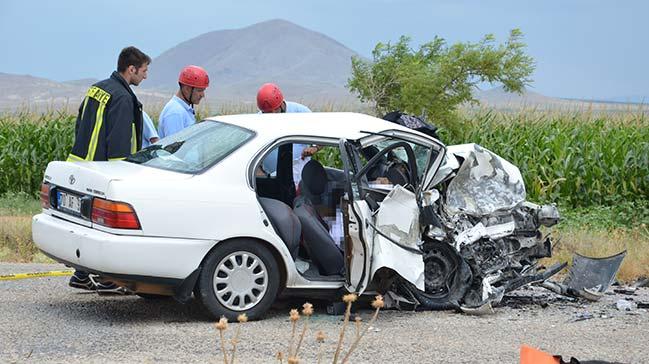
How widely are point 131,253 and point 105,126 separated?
2.10 meters

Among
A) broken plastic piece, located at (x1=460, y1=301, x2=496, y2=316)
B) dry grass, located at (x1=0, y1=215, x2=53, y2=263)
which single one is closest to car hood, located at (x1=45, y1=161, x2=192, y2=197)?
broken plastic piece, located at (x1=460, y1=301, x2=496, y2=316)

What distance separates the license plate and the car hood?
0.06 meters

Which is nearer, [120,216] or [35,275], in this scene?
[120,216]

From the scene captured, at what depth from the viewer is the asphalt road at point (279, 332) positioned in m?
8.31

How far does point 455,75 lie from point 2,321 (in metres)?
14.4

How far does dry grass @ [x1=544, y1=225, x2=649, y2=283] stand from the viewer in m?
12.7

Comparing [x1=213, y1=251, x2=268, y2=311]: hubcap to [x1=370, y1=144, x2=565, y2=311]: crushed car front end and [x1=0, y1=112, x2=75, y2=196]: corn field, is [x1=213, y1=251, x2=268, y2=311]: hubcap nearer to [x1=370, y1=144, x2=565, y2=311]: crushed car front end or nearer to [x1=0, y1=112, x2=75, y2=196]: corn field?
[x1=370, y1=144, x2=565, y2=311]: crushed car front end

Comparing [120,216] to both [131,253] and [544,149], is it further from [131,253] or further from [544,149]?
[544,149]

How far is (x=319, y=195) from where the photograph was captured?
34.0ft

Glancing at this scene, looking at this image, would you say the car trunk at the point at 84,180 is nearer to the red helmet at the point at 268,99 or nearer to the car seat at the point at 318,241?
the car seat at the point at 318,241

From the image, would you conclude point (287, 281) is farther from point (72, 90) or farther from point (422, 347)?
point (72, 90)

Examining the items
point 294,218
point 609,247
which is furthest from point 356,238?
point 609,247

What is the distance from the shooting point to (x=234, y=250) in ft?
30.8

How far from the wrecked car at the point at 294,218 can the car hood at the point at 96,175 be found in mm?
16
